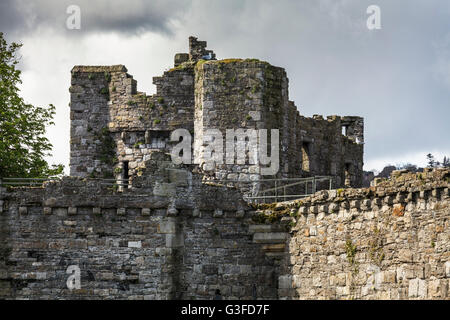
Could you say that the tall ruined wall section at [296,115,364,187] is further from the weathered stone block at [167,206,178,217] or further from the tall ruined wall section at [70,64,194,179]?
the weathered stone block at [167,206,178,217]

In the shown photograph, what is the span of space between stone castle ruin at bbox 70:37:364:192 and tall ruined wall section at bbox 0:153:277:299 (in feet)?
14.4

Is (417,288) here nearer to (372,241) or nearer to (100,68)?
(372,241)

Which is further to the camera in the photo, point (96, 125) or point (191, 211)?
point (96, 125)

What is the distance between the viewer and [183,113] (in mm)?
43812

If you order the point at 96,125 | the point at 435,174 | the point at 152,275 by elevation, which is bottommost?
the point at 152,275

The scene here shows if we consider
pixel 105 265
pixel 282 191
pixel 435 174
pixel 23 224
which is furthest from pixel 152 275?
pixel 435 174

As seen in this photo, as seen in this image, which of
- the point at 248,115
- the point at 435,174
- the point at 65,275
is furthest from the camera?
the point at 248,115

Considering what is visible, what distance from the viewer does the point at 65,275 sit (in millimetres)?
36938

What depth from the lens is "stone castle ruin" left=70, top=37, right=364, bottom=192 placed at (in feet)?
139

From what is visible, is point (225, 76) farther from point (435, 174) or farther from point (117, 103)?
point (435, 174)

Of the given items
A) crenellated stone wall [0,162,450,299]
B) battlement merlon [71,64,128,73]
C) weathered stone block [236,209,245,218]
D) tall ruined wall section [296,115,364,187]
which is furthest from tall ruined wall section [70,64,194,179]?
weathered stone block [236,209,245,218]

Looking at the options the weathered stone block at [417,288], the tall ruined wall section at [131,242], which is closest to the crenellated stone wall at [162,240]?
the tall ruined wall section at [131,242]

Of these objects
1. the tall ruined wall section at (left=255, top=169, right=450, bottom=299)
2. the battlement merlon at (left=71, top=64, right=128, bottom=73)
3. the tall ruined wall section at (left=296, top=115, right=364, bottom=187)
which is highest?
the battlement merlon at (left=71, top=64, right=128, bottom=73)

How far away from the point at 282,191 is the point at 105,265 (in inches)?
325
